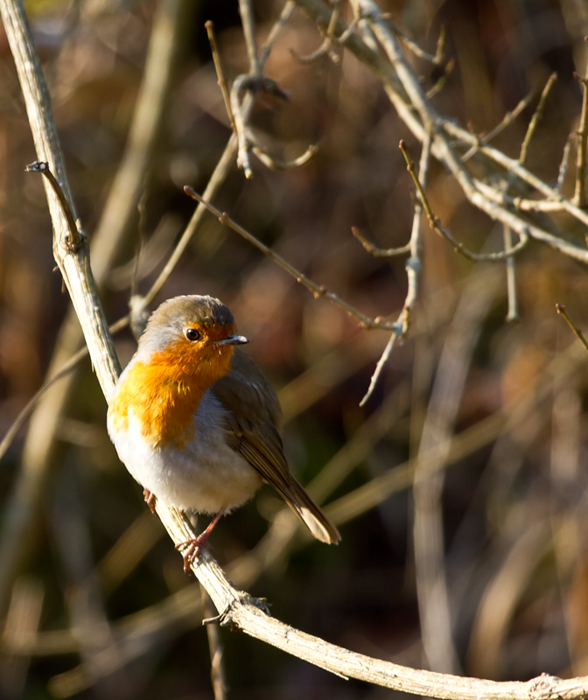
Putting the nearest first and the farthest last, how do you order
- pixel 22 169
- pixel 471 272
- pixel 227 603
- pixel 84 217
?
pixel 227 603
pixel 471 272
pixel 22 169
pixel 84 217

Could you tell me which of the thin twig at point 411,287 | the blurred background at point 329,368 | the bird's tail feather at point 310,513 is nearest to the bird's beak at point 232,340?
the thin twig at point 411,287

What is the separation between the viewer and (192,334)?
3266 mm

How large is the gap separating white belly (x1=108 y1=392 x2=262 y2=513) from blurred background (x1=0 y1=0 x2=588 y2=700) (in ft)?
6.57

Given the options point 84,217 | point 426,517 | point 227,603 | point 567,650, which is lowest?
point 567,650

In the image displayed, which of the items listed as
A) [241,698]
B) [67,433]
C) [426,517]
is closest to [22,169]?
[67,433]

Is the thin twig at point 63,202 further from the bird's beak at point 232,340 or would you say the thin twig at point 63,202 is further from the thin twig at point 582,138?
the thin twig at point 582,138

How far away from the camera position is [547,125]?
248 inches

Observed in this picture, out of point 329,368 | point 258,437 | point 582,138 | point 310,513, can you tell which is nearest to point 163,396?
point 258,437

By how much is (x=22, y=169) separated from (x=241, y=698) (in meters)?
4.55

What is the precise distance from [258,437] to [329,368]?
2.25m

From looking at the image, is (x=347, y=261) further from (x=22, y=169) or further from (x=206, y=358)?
(x=206, y=358)

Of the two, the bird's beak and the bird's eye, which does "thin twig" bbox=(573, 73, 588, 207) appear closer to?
the bird's beak

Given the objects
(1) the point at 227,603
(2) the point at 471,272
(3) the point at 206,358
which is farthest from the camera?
(2) the point at 471,272

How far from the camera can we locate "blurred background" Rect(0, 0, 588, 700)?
5.72 metres
